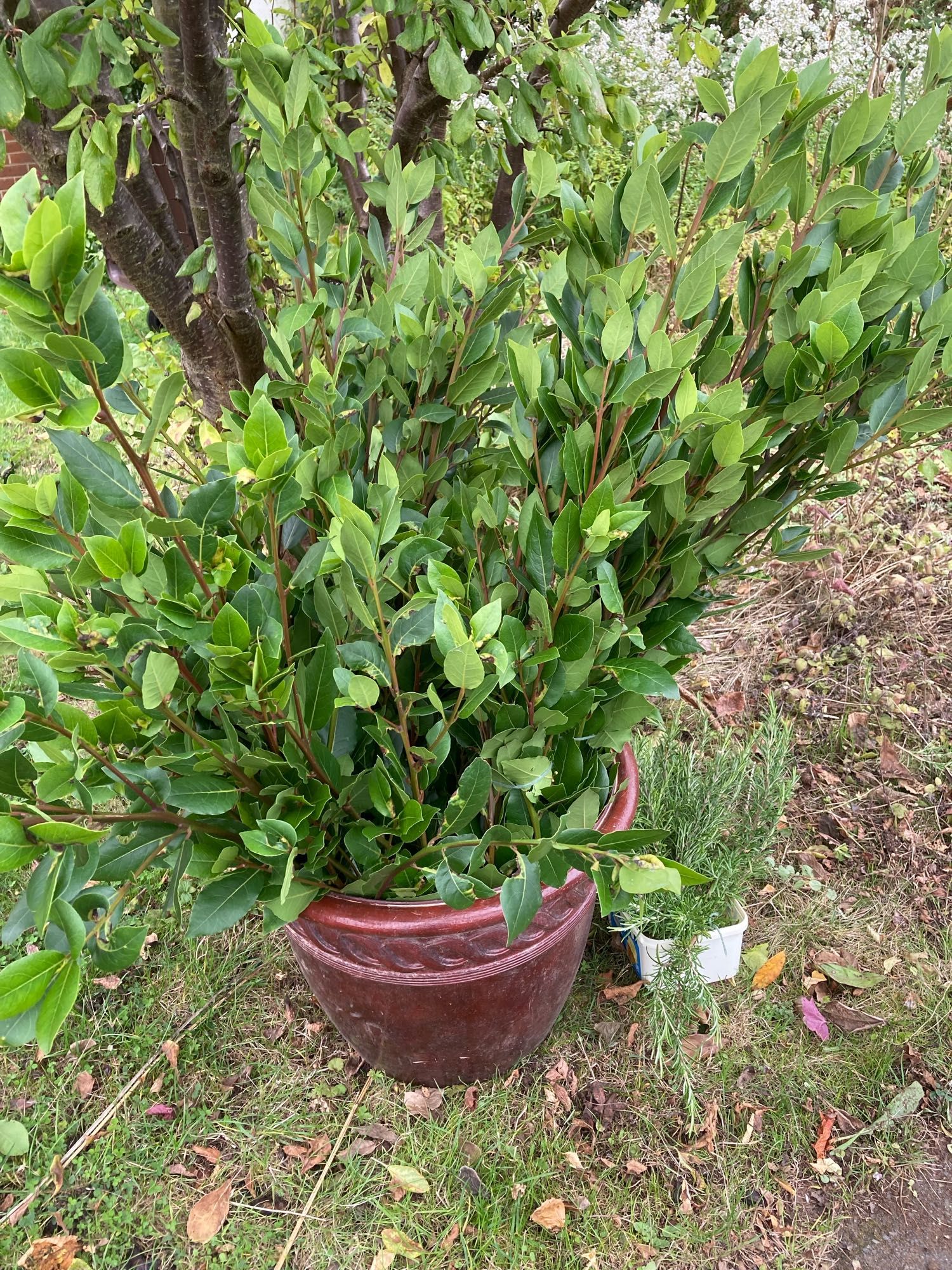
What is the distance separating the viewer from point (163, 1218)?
1.60 m

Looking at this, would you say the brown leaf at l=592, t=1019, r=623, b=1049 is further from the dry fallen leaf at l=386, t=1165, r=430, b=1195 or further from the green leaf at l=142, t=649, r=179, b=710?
the green leaf at l=142, t=649, r=179, b=710

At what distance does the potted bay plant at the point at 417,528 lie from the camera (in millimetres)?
875

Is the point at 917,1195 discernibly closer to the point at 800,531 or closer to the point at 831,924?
the point at 831,924

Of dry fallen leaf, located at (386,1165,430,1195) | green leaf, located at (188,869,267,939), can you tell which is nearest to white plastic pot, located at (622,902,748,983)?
dry fallen leaf, located at (386,1165,430,1195)

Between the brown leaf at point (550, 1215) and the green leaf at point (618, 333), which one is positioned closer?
the green leaf at point (618, 333)

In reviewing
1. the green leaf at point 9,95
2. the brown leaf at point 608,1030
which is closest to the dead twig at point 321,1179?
the brown leaf at point 608,1030

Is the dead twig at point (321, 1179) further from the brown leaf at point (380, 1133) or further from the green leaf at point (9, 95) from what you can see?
the green leaf at point (9, 95)

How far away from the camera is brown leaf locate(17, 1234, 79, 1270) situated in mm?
1543

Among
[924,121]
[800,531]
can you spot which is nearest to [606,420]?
[800,531]

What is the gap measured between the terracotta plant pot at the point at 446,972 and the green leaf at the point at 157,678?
1.58 ft

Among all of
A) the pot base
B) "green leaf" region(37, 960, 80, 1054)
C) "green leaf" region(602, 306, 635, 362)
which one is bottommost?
the pot base

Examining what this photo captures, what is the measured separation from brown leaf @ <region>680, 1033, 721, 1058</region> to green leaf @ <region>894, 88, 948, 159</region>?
161 cm

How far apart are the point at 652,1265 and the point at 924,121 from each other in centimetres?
183

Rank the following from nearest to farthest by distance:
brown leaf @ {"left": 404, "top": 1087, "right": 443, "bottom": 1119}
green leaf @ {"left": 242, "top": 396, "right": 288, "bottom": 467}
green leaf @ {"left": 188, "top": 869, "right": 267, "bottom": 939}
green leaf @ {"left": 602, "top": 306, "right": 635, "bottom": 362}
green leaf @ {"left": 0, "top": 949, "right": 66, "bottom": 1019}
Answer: green leaf @ {"left": 0, "top": 949, "right": 66, "bottom": 1019}, green leaf @ {"left": 242, "top": 396, "right": 288, "bottom": 467}, green leaf @ {"left": 602, "top": 306, "right": 635, "bottom": 362}, green leaf @ {"left": 188, "top": 869, "right": 267, "bottom": 939}, brown leaf @ {"left": 404, "top": 1087, "right": 443, "bottom": 1119}
